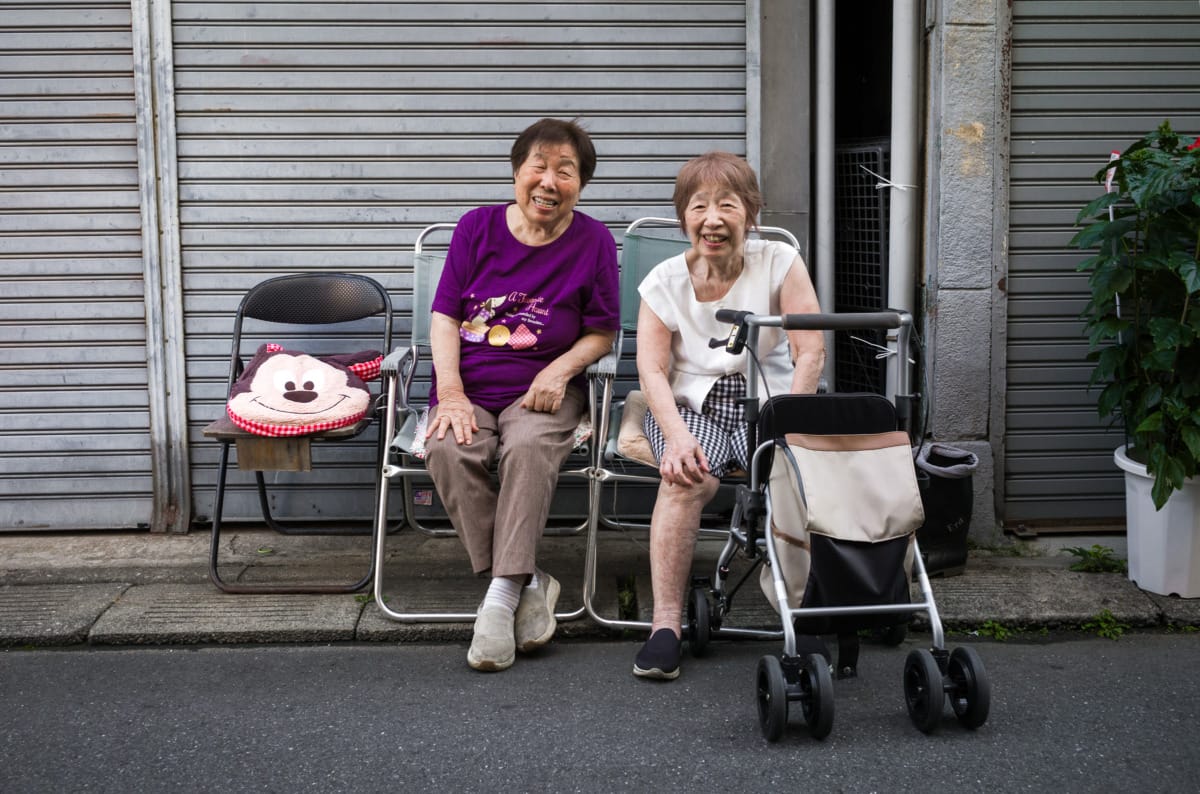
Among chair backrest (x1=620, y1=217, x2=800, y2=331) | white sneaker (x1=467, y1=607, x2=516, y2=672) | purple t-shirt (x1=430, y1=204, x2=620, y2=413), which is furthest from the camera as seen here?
chair backrest (x1=620, y1=217, x2=800, y2=331)

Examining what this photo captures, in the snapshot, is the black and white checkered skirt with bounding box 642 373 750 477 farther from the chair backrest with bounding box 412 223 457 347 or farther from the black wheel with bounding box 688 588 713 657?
the chair backrest with bounding box 412 223 457 347

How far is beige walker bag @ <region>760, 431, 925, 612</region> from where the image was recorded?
3154 millimetres

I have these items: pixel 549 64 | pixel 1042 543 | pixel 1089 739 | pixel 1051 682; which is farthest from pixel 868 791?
pixel 549 64

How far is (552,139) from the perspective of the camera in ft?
13.6

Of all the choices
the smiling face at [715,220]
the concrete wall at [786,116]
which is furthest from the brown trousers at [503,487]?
the concrete wall at [786,116]

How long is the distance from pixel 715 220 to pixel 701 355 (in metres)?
0.50

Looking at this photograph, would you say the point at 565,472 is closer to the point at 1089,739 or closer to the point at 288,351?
the point at 288,351

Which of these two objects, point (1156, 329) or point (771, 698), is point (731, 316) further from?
point (1156, 329)

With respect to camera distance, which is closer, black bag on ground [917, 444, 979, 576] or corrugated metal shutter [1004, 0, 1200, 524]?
black bag on ground [917, 444, 979, 576]

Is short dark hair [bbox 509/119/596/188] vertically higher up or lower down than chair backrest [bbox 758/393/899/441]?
higher up

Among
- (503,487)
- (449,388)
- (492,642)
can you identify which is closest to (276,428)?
(449,388)

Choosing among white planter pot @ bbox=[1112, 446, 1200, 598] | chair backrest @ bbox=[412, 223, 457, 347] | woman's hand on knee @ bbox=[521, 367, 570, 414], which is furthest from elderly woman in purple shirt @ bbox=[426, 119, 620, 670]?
white planter pot @ bbox=[1112, 446, 1200, 598]

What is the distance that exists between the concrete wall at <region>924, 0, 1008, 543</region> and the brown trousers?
178cm

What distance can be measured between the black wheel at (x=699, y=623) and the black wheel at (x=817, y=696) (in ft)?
2.10
